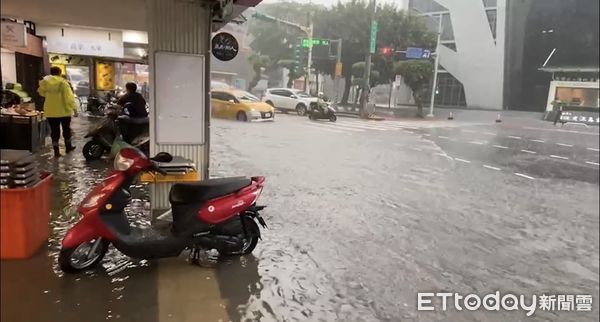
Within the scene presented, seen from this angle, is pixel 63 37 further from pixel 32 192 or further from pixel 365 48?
pixel 365 48

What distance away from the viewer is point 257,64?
382cm

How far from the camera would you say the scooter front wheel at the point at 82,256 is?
1.88m

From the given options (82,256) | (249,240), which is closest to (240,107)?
(249,240)

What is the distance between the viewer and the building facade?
2545 mm

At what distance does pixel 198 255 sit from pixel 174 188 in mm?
384

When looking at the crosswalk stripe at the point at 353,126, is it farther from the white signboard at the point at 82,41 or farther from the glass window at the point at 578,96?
the white signboard at the point at 82,41

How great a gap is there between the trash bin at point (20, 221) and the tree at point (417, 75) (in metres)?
2.79

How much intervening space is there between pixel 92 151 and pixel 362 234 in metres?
3.05

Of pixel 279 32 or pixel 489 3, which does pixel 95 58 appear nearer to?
pixel 279 32

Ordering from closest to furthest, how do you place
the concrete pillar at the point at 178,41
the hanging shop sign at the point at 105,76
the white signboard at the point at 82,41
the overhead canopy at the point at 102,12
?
the white signboard at the point at 82,41, the overhead canopy at the point at 102,12, the concrete pillar at the point at 178,41, the hanging shop sign at the point at 105,76

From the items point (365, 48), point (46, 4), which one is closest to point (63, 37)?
point (46, 4)

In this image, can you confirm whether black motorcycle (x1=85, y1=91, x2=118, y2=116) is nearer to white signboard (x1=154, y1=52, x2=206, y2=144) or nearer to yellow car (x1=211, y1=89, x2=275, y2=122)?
white signboard (x1=154, y1=52, x2=206, y2=144)

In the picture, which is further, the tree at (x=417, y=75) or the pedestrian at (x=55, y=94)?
the tree at (x=417, y=75)
